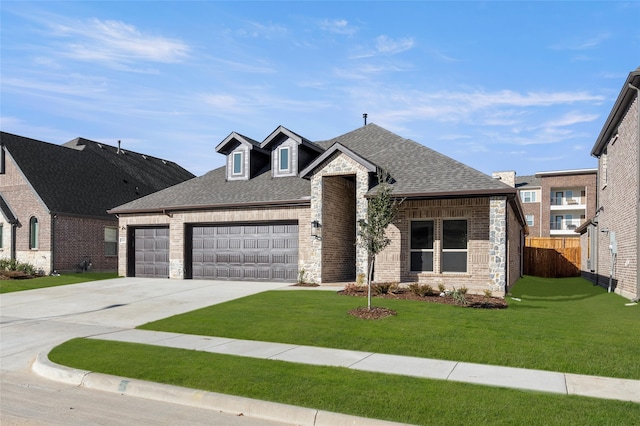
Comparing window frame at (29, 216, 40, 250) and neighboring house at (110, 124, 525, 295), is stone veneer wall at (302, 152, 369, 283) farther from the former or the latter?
window frame at (29, 216, 40, 250)

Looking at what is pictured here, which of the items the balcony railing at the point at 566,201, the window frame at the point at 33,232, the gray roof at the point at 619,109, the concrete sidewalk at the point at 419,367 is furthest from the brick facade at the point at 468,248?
the balcony railing at the point at 566,201

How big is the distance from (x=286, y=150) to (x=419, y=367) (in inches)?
665

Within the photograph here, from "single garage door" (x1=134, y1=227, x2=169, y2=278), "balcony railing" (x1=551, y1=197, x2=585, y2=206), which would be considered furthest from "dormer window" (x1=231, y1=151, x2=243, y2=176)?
"balcony railing" (x1=551, y1=197, x2=585, y2=206)

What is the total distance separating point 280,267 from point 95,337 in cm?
1085

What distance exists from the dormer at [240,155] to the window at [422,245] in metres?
9.69

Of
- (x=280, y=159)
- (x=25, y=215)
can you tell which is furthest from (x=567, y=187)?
(x=25, y=215)

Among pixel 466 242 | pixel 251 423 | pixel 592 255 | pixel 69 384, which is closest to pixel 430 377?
pixel 251 423

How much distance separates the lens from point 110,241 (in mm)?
29938

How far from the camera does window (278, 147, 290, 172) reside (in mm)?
23656

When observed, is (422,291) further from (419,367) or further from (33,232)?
(33,232)

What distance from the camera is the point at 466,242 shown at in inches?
705

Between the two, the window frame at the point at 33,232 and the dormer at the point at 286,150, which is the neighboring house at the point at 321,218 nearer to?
the dormer at the point at 286,150

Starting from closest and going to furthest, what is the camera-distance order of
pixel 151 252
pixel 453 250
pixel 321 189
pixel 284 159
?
pixel 453 250, pixel 321 189, pixel 284 159, pixel 151 252

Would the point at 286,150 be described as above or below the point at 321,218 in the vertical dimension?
above
